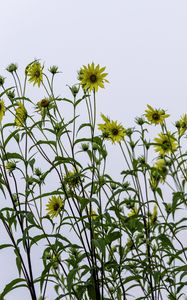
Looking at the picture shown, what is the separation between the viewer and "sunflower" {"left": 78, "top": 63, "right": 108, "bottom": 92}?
8.23 ft

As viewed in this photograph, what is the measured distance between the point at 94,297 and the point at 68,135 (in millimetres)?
709

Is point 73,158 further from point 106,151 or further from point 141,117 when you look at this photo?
point 141,117

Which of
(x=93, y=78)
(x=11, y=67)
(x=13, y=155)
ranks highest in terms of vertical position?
(x=11, y=67)

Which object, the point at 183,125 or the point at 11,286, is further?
the point at 183,125

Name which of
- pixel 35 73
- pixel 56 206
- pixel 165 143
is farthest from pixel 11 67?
pixel 165 143

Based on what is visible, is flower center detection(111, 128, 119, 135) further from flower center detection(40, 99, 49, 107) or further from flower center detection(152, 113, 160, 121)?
flower center detection(40, 99, 49, 107)

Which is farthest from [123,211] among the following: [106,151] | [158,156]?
[106,151]

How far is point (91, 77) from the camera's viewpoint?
8.23 feet

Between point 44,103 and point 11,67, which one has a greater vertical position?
point 11,67

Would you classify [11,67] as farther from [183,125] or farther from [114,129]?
[183,125]

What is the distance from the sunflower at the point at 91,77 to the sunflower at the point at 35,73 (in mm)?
232

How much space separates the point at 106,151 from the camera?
2.52 metres

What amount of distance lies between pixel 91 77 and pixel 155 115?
1.96 feet

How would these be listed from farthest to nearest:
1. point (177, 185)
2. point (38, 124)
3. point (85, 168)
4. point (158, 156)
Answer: point (158, 156), point (177, 185), point (38, 124), point (85, 168)
